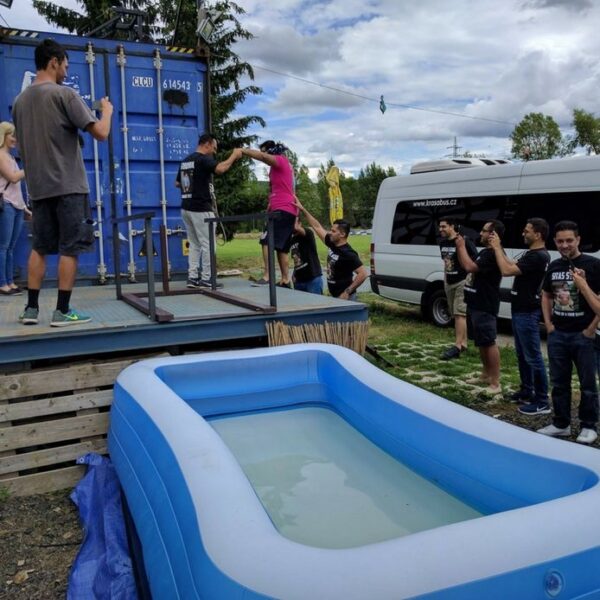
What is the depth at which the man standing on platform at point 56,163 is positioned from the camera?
385cm

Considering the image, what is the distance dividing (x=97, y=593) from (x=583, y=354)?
3423mm

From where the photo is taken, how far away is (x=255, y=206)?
80.6 ft

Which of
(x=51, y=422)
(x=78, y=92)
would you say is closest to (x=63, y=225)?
(x=51, y=422)

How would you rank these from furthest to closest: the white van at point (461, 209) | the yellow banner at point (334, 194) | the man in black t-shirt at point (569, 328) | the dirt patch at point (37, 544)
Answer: the yellow banner at point (334, 194) → the white van at point (461, 209) → the man in black t-shirt at point (569, 328) → the dirt patch at point (37, 544)

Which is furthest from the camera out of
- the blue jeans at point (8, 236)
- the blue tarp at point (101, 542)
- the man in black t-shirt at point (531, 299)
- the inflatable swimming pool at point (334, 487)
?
the blue jeans at point (8, 236)

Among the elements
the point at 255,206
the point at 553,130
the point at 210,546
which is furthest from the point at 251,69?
the point at 210,546

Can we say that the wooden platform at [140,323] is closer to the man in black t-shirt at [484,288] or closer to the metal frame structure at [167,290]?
the metal frame structure at [167,290]

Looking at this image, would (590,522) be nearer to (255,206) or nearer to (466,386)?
(466,386)

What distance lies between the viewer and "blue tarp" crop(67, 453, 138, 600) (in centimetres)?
277

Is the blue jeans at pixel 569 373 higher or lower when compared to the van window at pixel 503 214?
lower

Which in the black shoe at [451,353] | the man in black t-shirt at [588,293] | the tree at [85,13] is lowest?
the black shoe at [451,353]

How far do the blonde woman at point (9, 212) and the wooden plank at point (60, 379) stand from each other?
222 centimetres

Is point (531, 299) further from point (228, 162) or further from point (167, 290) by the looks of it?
point (167, 290)

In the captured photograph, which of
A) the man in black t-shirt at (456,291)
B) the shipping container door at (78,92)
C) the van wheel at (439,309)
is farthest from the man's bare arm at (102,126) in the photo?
the van wheel at (439,309)
